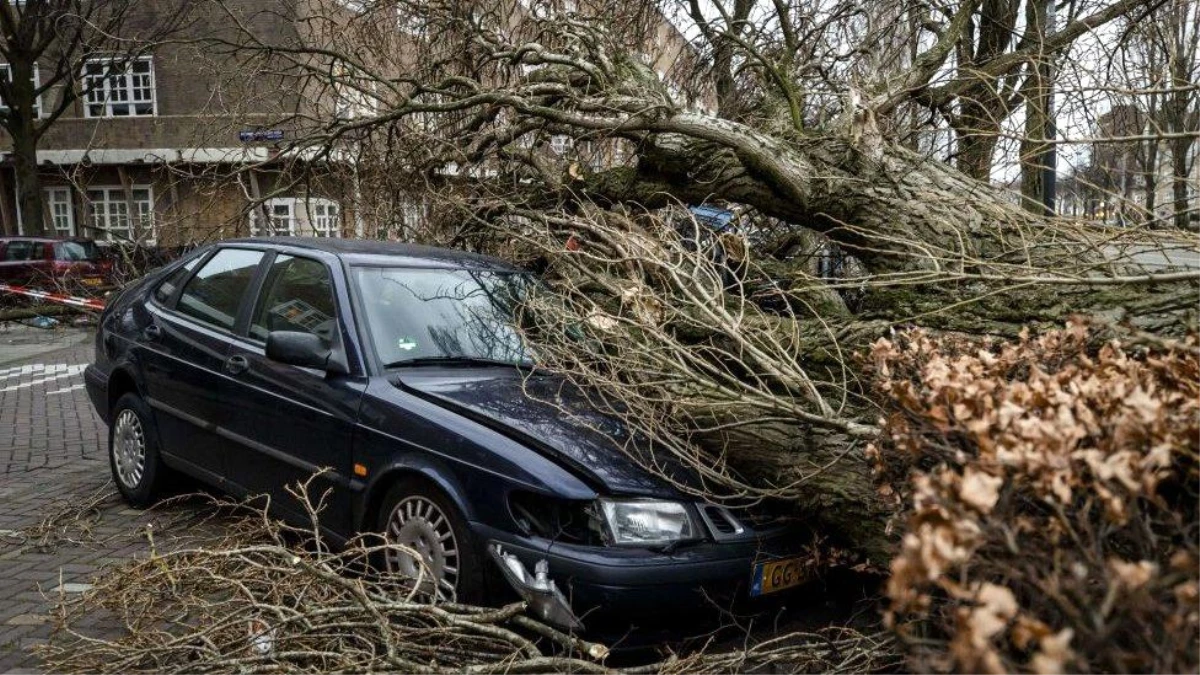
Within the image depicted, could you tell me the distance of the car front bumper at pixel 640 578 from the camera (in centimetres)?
365

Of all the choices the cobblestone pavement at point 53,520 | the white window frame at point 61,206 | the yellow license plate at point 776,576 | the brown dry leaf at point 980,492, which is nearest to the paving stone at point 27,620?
the cobblestone pavement at point 53,520

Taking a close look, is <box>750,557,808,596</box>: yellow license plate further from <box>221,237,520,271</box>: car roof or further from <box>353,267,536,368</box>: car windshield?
<box>221,237,520,271</box>: car roof

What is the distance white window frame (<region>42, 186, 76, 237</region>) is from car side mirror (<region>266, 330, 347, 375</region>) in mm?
33306

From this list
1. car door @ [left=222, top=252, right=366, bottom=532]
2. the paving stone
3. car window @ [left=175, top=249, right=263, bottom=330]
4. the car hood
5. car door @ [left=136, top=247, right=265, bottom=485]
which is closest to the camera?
the car hood

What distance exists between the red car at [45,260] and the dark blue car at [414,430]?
15.2m

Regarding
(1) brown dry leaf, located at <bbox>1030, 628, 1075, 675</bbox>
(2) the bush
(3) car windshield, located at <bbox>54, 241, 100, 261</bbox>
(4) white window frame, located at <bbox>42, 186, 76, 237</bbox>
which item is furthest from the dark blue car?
(4) white window frame, located at <bbox>42, 186, 76, 237</bbox>

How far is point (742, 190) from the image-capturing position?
23.0 ft

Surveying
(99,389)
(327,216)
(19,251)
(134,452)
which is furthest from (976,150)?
(19,251)

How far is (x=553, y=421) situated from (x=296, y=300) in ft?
5.77

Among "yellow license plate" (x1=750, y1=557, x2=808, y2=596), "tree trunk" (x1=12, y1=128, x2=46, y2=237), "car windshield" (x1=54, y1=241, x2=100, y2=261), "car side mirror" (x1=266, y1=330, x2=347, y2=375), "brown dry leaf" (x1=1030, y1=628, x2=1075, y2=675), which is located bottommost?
"yellow license plate" (x1=750, y1=557, x2=808, y2=596)

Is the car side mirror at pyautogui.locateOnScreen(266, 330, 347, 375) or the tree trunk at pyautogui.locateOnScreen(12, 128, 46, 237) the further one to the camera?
the tree trunk at pyautogui.locateOnScreen(12, 128, 46, 237)

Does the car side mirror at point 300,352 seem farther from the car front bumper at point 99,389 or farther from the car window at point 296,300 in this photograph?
the car front bumper at point 99,389

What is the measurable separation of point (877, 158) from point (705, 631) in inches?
142

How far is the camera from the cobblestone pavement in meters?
4.58
